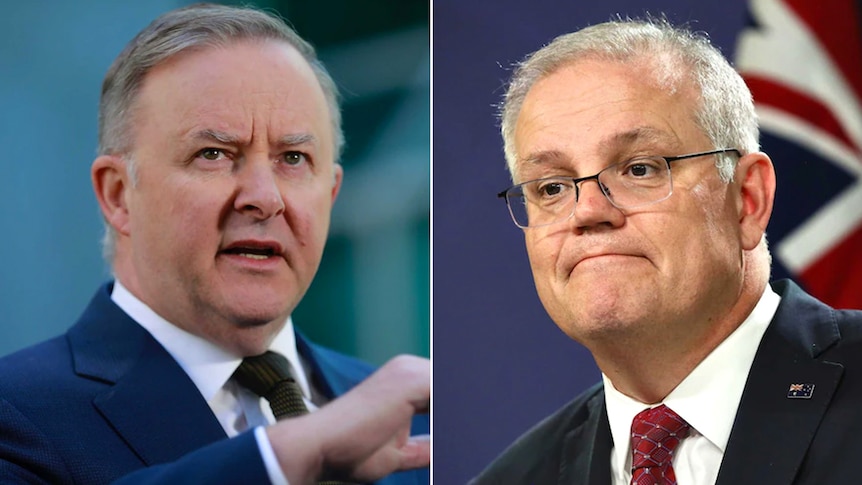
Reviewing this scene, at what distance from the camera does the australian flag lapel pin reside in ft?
8.21

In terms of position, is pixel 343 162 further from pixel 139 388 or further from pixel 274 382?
pixel 139 388

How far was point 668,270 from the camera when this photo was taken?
2607mm

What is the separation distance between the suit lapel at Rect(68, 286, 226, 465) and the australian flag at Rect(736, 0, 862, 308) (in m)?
1.58

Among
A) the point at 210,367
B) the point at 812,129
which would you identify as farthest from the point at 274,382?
the point at 812,129

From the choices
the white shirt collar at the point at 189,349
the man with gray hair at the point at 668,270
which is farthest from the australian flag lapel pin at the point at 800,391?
the white shirt collar at the point at 189,349

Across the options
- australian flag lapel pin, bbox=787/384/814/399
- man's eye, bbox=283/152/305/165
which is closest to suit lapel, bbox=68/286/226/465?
man's eye, bbox=283/152/305/165

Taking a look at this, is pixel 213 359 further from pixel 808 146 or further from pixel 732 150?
pixel 808 146

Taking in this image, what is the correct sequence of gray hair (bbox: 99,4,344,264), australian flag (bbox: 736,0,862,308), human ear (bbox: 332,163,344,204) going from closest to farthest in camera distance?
gray hair (bbox: 99,4,344,264) → human ear (bbox: 332,163,344,204) → australian flag (bbox: 736,0,862,308)

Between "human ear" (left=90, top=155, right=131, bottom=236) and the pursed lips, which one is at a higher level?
"human ear" (left=90, top=155, right=131, bottom=236)

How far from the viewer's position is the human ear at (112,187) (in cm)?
263

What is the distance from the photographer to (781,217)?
→ 298cm

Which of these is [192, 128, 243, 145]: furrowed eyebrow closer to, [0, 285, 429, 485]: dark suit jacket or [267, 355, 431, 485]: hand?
[0, 285, 429, 485]: dark suit jacket

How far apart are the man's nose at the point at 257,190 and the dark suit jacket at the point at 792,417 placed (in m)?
0.98

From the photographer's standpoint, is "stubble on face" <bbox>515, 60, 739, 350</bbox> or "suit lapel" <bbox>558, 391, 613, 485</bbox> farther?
"suit lapel" <bbox>558, 391, 613, 485</bbox>
